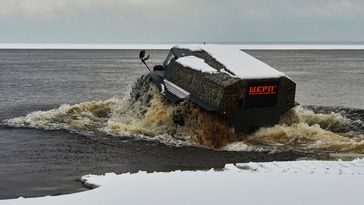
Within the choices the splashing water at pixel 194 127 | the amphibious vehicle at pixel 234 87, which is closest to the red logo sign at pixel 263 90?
the amphibious vehicle at pixel 234 87

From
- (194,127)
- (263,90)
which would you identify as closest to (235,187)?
(263,90)

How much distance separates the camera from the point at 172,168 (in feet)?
39.1

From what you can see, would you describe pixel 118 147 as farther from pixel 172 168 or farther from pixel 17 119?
pixel 17 119

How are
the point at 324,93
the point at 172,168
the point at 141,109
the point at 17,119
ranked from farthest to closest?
the point at 324,93, the point at 17,119, the point at 141,109, the point at 172,168

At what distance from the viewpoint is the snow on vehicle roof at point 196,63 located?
14.3 m

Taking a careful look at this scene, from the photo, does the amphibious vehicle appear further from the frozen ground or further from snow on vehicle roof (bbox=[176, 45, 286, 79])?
the frozen ground

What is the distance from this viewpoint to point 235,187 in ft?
27.8

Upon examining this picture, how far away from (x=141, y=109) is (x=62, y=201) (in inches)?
352

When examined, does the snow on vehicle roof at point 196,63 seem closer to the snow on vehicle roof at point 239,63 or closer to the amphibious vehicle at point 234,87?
the amphibious vehicle at point 234,87

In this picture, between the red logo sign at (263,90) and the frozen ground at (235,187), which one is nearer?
the frozen ground at (235,187)

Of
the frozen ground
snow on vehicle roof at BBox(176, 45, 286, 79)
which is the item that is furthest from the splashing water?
the frozen ground

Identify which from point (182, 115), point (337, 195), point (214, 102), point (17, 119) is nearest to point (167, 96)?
point (182, 115)

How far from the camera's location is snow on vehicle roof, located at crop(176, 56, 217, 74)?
1434 cm

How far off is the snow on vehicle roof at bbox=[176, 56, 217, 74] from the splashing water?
1.03 m
